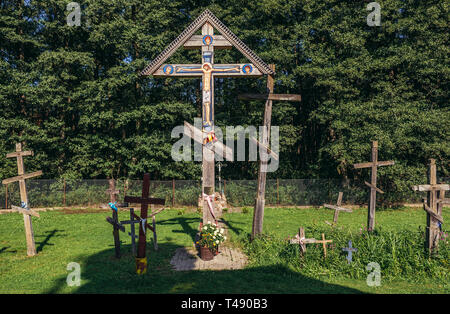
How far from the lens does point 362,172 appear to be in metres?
22.1

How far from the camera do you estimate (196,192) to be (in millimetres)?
20359

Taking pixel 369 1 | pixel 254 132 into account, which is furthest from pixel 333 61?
pixel 254 132

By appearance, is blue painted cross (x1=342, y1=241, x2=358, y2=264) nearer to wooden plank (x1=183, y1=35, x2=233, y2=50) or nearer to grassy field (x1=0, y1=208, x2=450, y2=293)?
grassy field (x1=0, y1=208, x2=450, y2=293)

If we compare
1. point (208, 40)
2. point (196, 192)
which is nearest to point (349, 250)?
point (208, 40)

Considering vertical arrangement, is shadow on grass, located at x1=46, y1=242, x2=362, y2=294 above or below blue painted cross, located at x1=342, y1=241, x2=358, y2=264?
below

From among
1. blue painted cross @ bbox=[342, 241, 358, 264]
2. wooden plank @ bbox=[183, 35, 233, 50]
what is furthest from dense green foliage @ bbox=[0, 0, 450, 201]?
wooden plank @ bbox=[183, 35, 233, 50]

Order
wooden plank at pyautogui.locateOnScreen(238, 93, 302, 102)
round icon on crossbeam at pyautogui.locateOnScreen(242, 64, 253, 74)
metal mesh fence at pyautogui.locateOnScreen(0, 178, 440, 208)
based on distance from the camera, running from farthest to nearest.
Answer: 1. metal mesh fence at pyautogui.locateOnScreen(0, 178, 440, 208)
2. wooden plank at pyautogui.locateOnScreen(238, 93, 302, 102)
3. round icon on crossbeam at pyautogui.locateOnScreen(242, 64, 253, 74)

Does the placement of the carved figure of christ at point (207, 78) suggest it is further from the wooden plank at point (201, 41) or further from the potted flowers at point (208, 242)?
the potted flowers at point (208, 242)

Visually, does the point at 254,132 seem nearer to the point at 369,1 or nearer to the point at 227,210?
the point at 227,210

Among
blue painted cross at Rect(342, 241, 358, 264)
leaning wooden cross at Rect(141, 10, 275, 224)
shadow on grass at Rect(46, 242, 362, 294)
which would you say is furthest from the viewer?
leaning wooden cross at Rect(141, 10, 275, 224)

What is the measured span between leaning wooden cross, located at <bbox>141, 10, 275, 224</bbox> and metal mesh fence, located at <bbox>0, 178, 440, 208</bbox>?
35.6 feet

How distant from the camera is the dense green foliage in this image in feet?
65.7

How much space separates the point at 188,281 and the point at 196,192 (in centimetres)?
1316

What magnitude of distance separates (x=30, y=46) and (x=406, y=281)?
86.1ft
